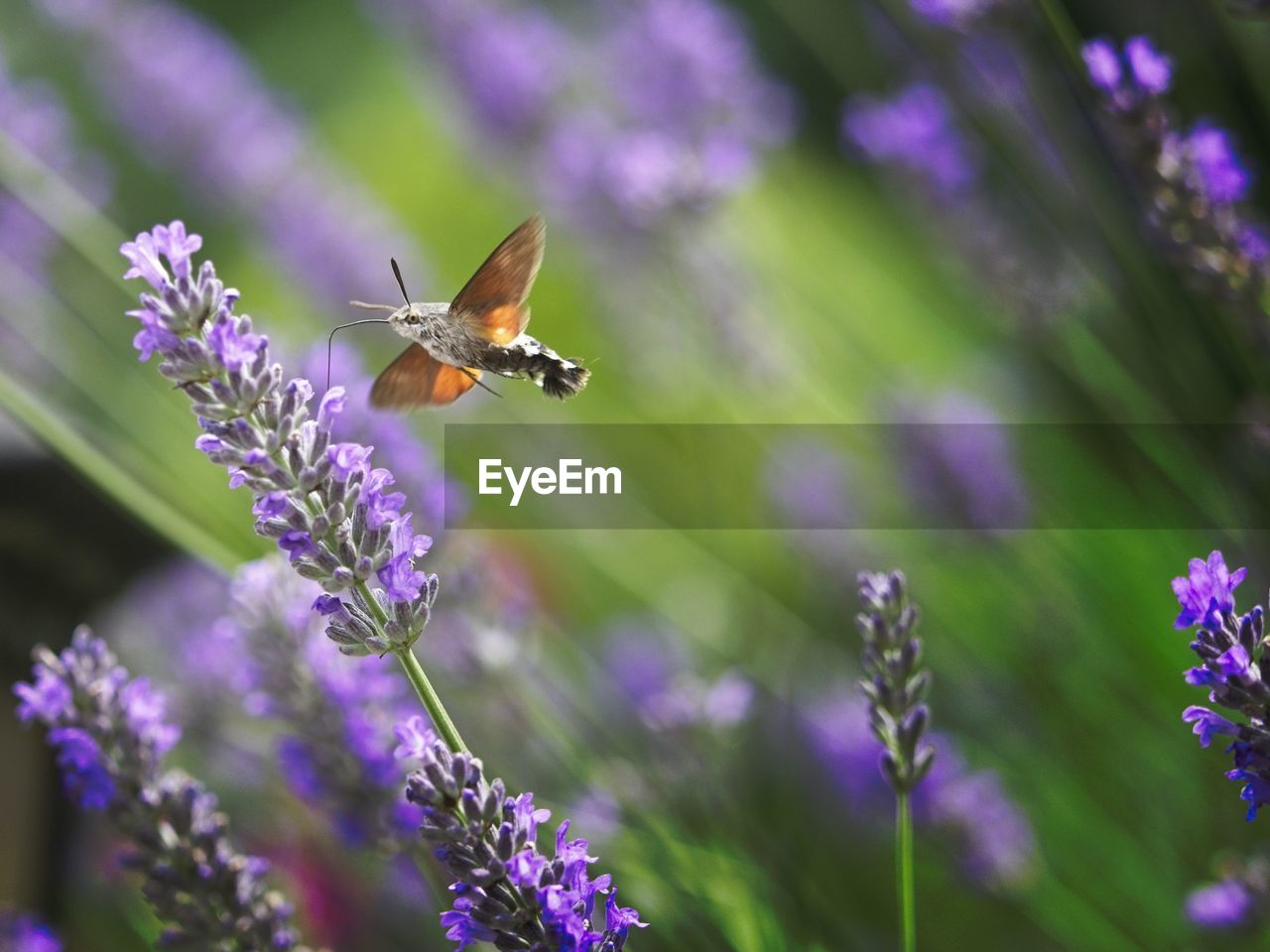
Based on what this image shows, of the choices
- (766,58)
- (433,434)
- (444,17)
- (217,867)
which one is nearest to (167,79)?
(444,17)

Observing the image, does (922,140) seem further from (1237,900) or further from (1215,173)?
(1237,900)

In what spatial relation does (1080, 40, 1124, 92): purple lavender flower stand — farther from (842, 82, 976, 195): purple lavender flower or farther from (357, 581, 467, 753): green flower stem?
(357, 581, 467, 753): green flower stem

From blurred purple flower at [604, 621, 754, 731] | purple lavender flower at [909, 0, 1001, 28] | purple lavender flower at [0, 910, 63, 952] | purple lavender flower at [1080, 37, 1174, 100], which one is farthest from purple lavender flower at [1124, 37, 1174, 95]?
purple lavender flower at [0, 910, 63, 952]

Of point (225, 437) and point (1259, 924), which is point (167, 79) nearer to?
point (225, 437)
